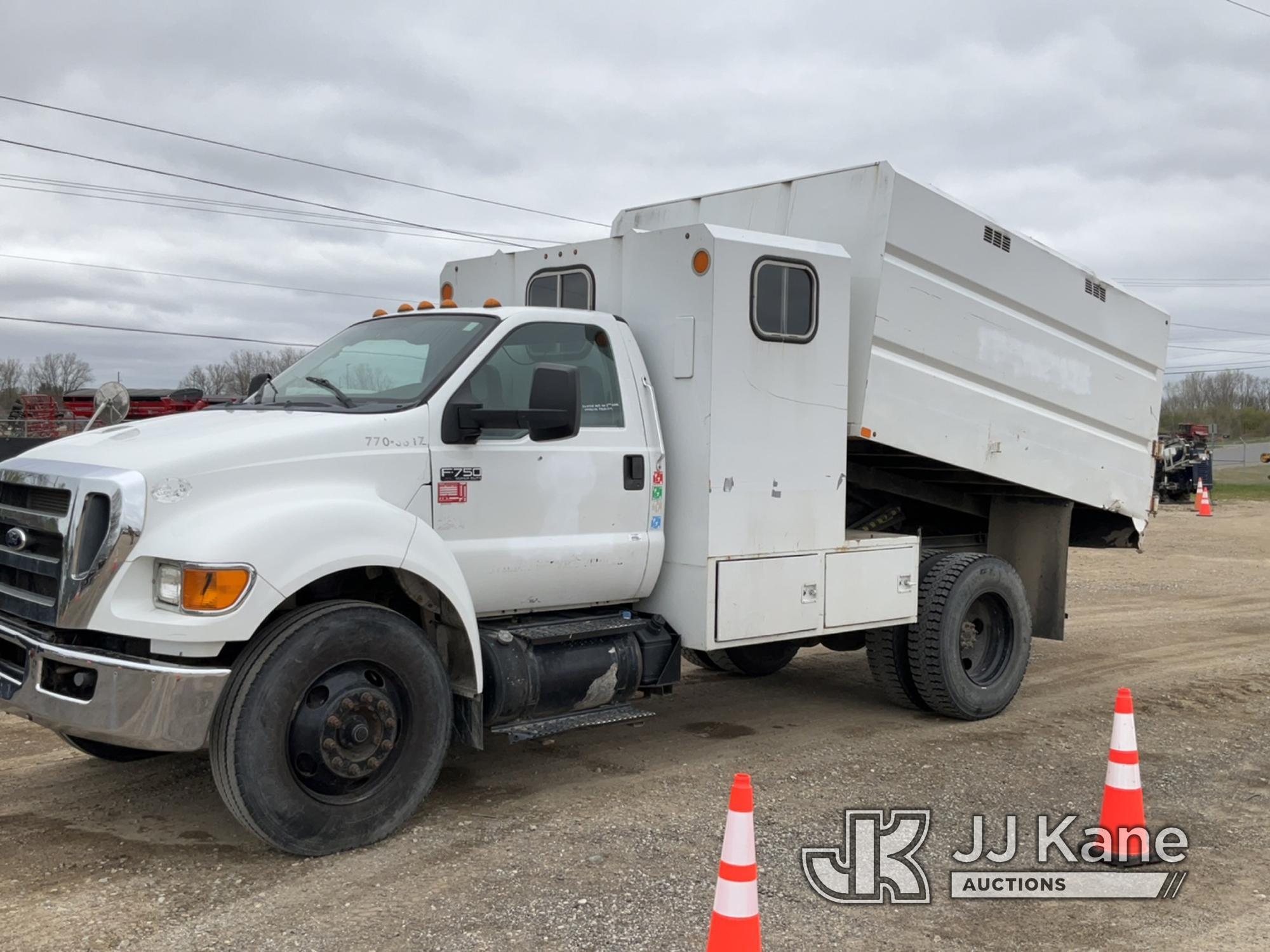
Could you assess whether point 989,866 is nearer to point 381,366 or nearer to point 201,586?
point 201,586

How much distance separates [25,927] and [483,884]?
1.63 meters

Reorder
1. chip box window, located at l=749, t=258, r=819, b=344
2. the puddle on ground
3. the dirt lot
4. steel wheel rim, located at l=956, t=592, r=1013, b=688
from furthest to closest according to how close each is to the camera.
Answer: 1. steel wheel rim, located at l=956, t=592, r=1013, b=688
2. the puddle on ground
3. chip box window, located at l=749, t=258, r=819, b=344
4. the dirt lot

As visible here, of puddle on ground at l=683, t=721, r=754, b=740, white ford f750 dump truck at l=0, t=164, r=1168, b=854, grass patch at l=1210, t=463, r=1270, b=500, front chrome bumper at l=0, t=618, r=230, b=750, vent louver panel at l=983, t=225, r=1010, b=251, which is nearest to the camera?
front chrome bumper at l=0, t=618, r=230, b=750

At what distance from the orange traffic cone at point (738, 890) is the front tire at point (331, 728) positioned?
2121 millimetres

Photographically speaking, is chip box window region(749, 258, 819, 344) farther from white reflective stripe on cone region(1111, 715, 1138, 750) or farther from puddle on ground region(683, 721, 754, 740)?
white reflective stripe on cone region(1111, 715, 1138, 750)

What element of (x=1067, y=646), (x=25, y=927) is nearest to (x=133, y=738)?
(x=25, y=927)

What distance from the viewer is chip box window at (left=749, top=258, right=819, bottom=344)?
6238 mm

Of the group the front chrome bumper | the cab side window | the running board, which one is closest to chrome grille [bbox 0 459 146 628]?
the front chrome bumper

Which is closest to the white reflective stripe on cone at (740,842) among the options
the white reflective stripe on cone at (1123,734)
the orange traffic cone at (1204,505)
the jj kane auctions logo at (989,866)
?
the jj kane auctions logo at (989,866)

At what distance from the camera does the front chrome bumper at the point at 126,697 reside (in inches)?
171

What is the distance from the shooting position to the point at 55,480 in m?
4.63

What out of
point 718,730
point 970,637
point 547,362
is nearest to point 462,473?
point 547,362

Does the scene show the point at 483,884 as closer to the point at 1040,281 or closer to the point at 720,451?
the point at 720,451

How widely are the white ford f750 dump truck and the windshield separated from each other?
2cm
